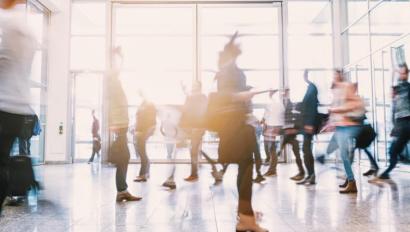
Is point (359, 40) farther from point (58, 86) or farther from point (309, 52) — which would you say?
point (58, 86)

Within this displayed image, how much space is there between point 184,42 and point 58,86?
155 inches

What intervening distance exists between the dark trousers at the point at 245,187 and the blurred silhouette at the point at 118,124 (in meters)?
1.69

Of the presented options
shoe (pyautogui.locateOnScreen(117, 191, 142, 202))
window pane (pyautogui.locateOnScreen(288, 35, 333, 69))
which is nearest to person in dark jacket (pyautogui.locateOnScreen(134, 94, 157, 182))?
shoe (pyautogui.locateOnScreen(117, 191, 142, 202))

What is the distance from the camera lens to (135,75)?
448 inches

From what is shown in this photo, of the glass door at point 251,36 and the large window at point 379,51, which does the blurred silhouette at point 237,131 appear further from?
the glass door at point 251,36

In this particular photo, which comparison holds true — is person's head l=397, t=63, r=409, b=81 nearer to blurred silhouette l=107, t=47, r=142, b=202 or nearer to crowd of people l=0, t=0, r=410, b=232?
crowd of people l=0, t=0, r=410, b=232

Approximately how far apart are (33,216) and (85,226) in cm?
72

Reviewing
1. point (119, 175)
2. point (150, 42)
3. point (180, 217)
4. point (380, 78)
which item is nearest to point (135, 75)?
point (150, 42)

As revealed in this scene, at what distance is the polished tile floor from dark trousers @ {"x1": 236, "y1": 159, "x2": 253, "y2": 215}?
0.93 feet

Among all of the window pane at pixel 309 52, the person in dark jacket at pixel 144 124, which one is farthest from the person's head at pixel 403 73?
the window pane at pixel 309 52

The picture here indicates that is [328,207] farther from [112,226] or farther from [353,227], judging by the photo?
[112,226]

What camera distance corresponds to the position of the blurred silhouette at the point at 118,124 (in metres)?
3.98

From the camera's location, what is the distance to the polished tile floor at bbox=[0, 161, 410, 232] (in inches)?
115

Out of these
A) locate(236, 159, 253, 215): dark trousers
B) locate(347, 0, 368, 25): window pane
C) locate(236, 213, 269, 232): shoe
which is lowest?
locate(236, 213, 269, 232): shoe
